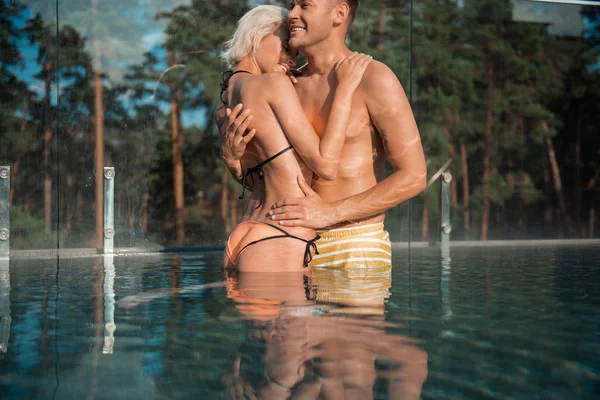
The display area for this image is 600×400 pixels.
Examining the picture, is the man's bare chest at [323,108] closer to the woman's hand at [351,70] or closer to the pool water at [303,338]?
the woman's hand at [351,70]

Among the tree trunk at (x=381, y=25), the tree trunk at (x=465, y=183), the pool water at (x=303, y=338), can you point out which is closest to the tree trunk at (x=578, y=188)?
the tree trunk at (x=465, y=183)

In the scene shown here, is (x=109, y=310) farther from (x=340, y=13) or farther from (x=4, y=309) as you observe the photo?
(x=340, y=13)

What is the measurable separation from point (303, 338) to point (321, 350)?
0.49 ft

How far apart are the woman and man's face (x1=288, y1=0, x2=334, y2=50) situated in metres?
0.11

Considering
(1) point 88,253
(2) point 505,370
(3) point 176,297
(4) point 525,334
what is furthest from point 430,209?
(2) point 505,370

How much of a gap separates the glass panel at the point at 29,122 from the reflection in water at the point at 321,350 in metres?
3.87

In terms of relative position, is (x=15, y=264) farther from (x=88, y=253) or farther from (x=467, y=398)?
(x=467, y=398)

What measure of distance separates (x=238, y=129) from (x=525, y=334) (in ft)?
5.79

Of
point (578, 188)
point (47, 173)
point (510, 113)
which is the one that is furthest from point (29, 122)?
point (578, 188)

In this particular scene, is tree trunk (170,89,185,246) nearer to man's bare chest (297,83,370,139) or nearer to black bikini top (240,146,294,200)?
black bikini top (240,146,294,200)

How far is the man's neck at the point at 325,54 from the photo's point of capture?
3523 mm

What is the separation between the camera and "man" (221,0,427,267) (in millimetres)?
3311

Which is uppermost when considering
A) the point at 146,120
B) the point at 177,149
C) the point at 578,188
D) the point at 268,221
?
the point at 146,120

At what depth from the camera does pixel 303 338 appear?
1.78 m
